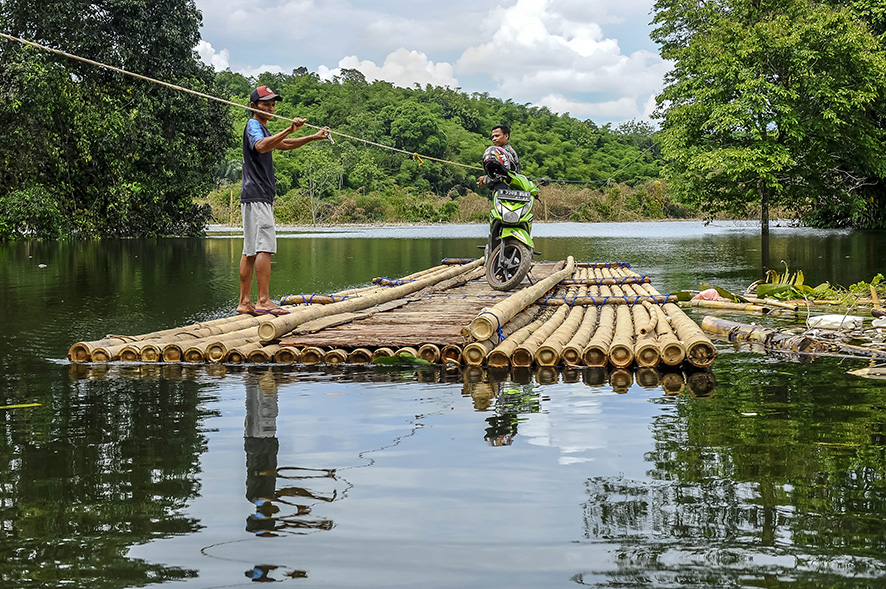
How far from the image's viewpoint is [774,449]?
4.34 m

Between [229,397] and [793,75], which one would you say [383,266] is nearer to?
[793,75]

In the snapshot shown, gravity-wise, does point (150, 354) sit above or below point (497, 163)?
below

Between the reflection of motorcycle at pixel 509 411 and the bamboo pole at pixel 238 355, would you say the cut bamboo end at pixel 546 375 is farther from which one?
the bamboo pole at pixel 238 355

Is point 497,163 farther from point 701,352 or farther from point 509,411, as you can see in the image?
point 509,411

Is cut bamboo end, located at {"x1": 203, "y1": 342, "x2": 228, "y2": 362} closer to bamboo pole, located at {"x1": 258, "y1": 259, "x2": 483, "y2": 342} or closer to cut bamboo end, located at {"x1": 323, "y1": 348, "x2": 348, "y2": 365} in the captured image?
bamboo pole, located at {"x1": 258, "y1": 259, "x2": 483, "y2": 342}

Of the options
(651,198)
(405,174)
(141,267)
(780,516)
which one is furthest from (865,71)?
(405,174)

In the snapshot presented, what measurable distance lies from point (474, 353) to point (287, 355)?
1519mm

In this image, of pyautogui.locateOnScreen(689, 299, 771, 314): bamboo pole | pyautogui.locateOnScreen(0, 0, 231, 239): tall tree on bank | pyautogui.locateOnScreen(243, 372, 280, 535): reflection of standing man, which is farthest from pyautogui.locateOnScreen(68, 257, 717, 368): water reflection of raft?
pyautogui.locateOnScreen(0, 0, 231, 239): tall tree on bank

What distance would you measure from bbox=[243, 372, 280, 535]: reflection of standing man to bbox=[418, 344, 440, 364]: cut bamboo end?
126cm

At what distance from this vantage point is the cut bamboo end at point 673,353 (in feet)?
22.1

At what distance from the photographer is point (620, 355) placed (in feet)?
22.5

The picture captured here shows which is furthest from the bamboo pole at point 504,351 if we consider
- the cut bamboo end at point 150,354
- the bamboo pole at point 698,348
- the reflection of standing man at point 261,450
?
the cut bamboo end at point 150,354

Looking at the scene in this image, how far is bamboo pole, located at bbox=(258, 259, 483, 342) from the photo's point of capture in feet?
24.6

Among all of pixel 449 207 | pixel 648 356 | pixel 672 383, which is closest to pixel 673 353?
pixel 648 356
